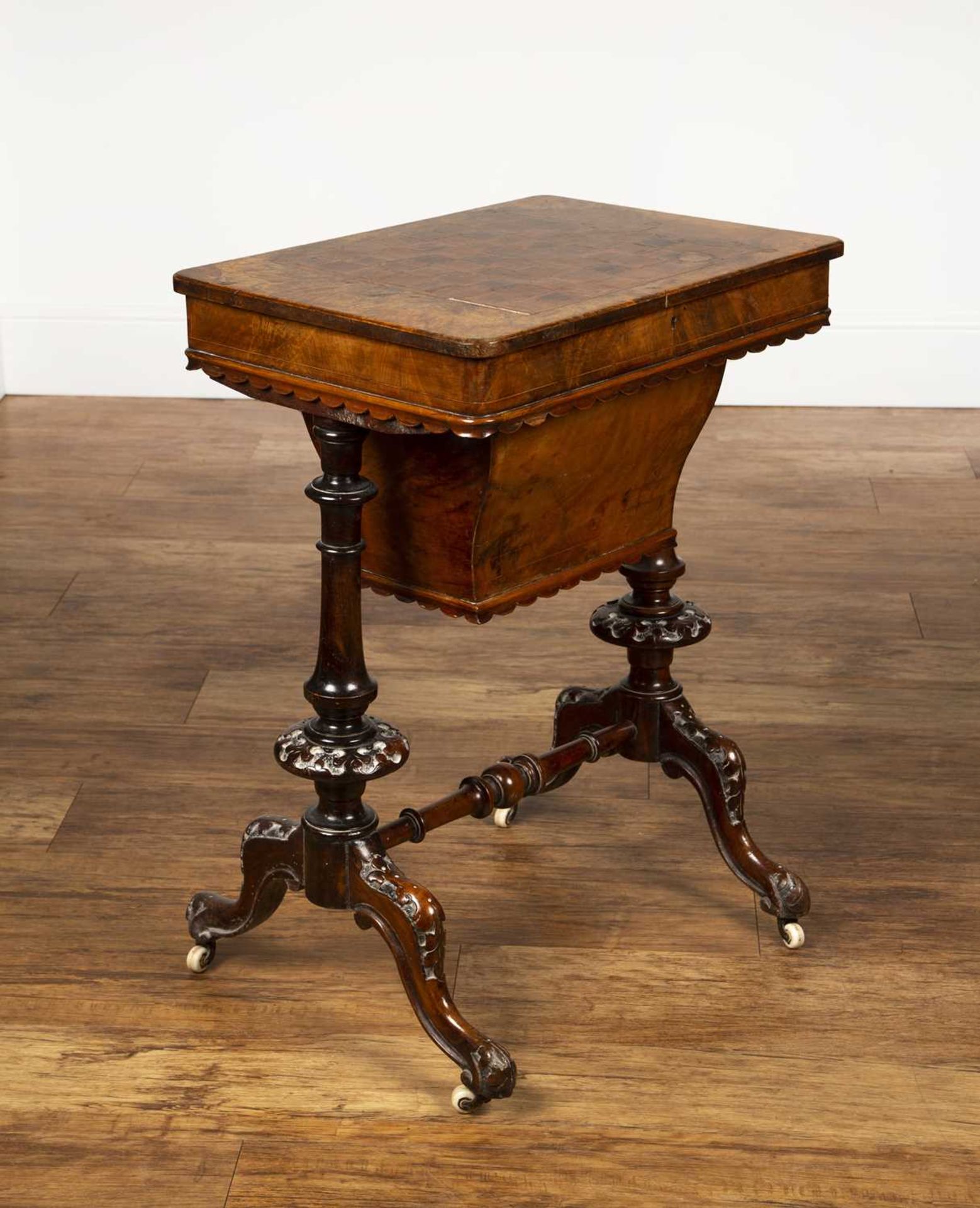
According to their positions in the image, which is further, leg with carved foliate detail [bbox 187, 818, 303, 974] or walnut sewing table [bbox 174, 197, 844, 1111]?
leg with carved foliate detail [bbox 187, 818, 303, 974]

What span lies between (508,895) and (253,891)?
0.44 m

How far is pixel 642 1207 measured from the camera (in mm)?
1984

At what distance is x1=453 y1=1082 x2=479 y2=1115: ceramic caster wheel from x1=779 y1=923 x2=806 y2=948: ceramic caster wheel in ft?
1.90

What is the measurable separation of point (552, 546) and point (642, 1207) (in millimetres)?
797

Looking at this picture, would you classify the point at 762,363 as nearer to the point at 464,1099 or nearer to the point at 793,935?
the point at 793,935

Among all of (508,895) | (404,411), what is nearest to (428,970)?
(508,895)

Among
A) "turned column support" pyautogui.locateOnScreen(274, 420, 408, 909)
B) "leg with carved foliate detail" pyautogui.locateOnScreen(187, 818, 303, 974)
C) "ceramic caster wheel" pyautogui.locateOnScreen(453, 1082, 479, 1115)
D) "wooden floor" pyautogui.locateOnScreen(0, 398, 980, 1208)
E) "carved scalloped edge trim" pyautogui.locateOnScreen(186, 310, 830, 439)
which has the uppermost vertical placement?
"carved scalloped edge trim" pyautogui.locateOnScreen(186, 310, 830, 439)

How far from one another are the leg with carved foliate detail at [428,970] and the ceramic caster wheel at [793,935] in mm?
511

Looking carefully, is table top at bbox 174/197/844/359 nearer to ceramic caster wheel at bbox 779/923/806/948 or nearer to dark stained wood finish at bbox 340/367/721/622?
dark stained wood finish at bbox 340/367/721/622

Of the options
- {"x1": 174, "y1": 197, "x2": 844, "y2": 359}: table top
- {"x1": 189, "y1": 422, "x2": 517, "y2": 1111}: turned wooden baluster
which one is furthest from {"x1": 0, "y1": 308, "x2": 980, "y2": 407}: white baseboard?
{"x1": 189, "y1": 422, "x2": 517, "y2": 1111}: turned wooden baluster

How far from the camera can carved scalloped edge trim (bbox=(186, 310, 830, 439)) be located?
6.09 ft

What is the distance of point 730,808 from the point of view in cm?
253

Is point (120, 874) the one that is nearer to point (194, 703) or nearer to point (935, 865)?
point (194, 703)

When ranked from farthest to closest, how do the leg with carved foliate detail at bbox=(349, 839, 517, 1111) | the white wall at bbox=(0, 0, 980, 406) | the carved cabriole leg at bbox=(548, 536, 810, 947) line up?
1. the white wall at bbox=(0, 0, 980, 406)
2. the carved cabriole leg at bbox=(548, 536, 810, 947)
3. the leg with carved foliate detail at bbox=(349, 839, 517, 1111)
